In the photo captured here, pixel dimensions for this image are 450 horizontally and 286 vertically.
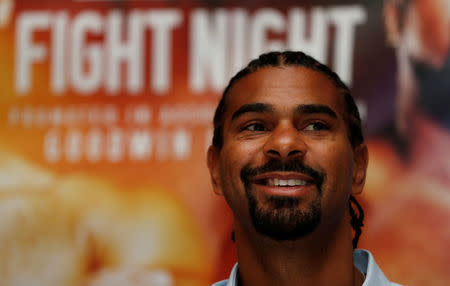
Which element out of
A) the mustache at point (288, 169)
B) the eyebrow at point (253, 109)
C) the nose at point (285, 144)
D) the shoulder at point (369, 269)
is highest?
the eyebrow at point (253, 109)

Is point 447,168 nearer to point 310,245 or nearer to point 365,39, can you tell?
point 365,39

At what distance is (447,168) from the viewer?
7.98 ft

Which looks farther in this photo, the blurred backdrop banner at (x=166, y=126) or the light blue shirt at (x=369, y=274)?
the blurred backdrop banner at (x=166, y=126)

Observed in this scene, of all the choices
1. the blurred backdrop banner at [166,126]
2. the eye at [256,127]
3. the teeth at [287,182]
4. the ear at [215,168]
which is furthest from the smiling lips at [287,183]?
the blurred backdrop banner at [166,126]

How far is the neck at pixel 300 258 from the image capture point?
1253mm

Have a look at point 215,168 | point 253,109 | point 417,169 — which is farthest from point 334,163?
point 417,169

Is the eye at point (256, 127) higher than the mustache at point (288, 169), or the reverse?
the eye at point (256, 127)

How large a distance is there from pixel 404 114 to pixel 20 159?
160cm

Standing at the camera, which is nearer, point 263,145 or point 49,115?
point 263,145

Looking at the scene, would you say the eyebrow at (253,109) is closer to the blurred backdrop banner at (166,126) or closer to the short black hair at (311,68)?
the short black hair at (311,68)

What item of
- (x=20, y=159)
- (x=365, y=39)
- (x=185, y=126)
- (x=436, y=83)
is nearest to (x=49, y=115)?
(x=20, y=159)

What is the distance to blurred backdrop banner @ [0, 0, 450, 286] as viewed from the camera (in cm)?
246

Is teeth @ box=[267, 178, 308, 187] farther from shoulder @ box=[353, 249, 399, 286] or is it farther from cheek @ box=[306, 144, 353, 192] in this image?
shoulder @ box=[353, 249, 399, 286]

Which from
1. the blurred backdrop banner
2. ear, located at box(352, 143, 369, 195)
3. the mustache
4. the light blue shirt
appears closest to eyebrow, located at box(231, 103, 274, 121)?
the mustache
